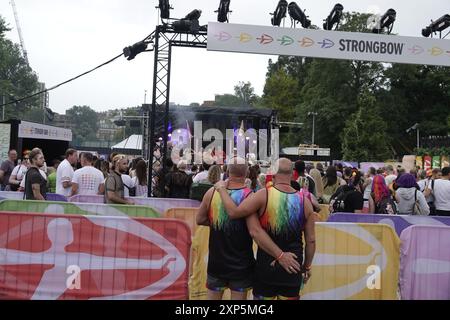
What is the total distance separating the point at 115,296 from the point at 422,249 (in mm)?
3356

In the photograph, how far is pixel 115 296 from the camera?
5.27 m

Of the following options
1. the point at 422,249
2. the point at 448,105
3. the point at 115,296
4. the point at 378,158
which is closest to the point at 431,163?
the point at 378,158

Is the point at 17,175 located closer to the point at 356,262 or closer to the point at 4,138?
the point at 4,138

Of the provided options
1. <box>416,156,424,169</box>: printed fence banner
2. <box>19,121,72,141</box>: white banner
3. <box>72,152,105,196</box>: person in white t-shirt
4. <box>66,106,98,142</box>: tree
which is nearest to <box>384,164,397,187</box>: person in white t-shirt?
<box>72,152,105,196</box>: person in white t-shirt

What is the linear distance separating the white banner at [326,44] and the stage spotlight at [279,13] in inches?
41.2

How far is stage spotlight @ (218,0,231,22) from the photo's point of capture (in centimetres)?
1290

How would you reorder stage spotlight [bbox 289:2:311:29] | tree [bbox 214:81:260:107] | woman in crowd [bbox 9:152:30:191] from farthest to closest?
1. tree [bbox 214:81:260:107]
2. stage spotlight [bbox 289:2:311:29]
3. woman in crowd [bbox 9:152:30:191]

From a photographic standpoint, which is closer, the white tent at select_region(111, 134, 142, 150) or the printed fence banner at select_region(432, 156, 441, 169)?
the printed fence banner at select_region(432, 156, 441, 169)

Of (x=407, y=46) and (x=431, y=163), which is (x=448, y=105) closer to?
(x=431, y=163)

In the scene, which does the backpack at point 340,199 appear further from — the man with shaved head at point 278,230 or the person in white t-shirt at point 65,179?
the person in white t-shirt at point 65,179

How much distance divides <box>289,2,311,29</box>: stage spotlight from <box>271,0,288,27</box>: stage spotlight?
0.18 m

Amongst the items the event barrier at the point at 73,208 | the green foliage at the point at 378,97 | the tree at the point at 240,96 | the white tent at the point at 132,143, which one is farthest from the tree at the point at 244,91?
the event barrier at the point at 73,208

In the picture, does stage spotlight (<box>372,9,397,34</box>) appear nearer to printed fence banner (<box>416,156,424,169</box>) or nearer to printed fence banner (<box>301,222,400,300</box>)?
printed fence banner (<box>301,222,400,300</box>)

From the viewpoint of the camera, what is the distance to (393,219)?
7.67 m
